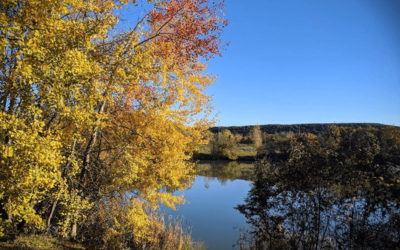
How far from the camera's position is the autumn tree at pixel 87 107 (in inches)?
147

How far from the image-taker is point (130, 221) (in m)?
6.47

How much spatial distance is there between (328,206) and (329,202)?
0.10 m

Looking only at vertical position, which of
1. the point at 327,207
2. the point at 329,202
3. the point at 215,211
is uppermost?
the point at 329,202

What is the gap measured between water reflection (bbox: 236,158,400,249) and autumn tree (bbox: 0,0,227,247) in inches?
116

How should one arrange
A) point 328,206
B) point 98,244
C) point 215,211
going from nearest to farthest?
point 328,206 < point 98,244 < point 215,211

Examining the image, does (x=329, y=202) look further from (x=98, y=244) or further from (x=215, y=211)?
(x=215, y=211)

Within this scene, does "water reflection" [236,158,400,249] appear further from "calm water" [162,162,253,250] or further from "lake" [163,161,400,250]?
"calm water" [162,162,253,250]

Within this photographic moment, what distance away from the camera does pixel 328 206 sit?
5.63 m

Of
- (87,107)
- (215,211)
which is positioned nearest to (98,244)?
(87,107)

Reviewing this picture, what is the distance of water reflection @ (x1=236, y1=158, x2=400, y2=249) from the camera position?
470 centimetres

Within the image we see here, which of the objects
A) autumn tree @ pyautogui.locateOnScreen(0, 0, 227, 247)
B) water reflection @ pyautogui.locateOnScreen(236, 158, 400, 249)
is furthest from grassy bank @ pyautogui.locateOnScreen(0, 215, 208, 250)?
water reflection @ pyautogui.locateOnScreen(236, 158, 400, 249)

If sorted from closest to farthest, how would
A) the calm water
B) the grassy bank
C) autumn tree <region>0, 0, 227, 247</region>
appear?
autumn tree <region>0, 0, 227, 247</region>
the grassy bank
the calm water

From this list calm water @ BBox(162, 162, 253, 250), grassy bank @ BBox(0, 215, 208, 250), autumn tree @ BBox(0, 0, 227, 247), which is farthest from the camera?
calm water @ BBox(162, 162, 253, 250)

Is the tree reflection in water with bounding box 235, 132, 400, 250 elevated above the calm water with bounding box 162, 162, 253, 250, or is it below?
above
